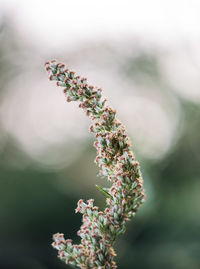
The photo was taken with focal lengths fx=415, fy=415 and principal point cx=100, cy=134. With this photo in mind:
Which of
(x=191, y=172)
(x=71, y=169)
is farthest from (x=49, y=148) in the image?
(x=191, y=172)

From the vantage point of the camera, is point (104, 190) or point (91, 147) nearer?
point (104, 190)

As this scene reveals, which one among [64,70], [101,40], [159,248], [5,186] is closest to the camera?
[64,70]

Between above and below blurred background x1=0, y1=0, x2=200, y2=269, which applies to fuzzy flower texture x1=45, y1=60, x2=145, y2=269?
below

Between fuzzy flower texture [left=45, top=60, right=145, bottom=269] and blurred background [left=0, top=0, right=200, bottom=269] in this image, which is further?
blurred background [left=0, top=0, right=200, bottom=269]

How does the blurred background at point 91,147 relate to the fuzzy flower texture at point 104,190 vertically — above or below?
above

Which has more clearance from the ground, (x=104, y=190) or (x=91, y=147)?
(x=91, y=147)

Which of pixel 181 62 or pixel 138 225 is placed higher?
pixel 181 62

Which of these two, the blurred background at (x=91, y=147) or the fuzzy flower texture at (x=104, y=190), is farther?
the blurred background at (x=91, y=147)

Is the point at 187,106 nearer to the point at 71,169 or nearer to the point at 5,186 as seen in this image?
the point at 71,169
